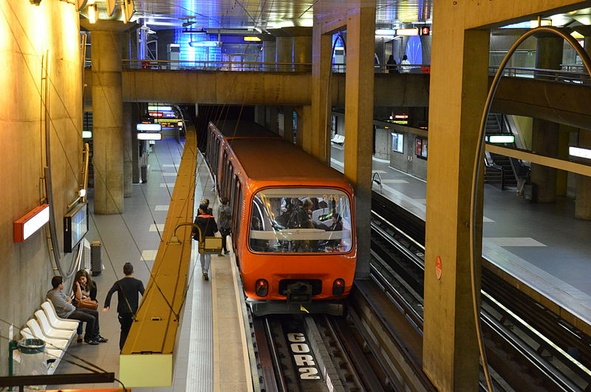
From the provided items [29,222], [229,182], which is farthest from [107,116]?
[29,222]

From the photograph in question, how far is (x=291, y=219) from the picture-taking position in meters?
12.4

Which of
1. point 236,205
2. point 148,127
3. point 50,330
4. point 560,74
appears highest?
A: point 560,74

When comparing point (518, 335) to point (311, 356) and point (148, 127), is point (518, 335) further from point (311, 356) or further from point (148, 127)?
point (148, 127)

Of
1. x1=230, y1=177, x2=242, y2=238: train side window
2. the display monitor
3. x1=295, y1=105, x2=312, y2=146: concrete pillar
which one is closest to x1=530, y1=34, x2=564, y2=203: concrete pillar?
x1=295, y1=105, x2=312, y2=146: concrete pillar

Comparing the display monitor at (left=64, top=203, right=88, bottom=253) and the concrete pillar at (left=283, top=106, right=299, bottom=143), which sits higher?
the concrete pillar at (left=283, top=106, right=299, bottom=143)

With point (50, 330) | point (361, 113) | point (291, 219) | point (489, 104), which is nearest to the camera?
point (489, 104)

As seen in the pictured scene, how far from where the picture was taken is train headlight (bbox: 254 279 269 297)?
1248 centimetres

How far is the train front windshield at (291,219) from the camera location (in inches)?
486

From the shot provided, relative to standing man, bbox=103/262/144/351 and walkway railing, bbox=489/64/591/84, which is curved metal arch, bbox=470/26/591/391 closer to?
standing man, bbox=103/262/144/351

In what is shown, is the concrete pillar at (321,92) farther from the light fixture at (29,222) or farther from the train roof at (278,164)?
the light fixture at (29,222)

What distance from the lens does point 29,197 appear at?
1123cm

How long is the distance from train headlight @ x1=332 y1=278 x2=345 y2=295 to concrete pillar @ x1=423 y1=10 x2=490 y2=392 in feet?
9.14

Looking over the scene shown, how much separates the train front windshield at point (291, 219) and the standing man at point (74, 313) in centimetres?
263

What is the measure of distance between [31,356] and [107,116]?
17.8m
